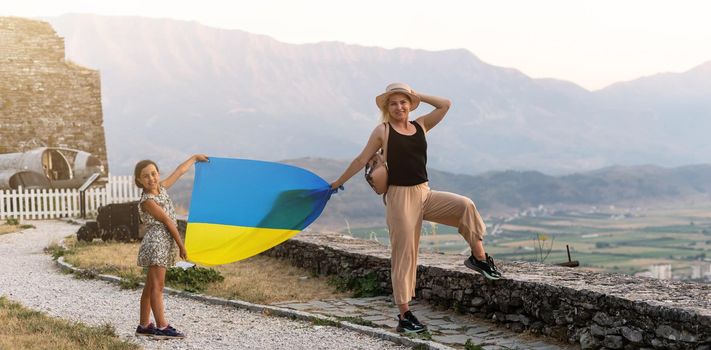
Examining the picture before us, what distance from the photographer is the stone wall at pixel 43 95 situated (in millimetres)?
31797

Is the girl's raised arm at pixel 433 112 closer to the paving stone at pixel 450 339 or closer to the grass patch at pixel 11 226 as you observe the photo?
the paving stone at pixel 450 339

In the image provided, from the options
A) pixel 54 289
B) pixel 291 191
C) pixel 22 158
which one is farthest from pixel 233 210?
pixel 22 158

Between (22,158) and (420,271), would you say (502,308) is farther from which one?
(22,158)

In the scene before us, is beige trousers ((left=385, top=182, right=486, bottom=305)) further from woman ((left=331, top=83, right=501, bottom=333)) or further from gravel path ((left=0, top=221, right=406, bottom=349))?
gravel path ((left=0, top=221, right=406, bottom=349))

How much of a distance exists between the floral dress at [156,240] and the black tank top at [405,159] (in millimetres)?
2187

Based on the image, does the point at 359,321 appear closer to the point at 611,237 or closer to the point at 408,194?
the point at 408,194

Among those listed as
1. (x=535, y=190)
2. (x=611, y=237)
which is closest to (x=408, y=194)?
(x=611, y=237)

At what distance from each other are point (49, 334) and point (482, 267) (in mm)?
4283

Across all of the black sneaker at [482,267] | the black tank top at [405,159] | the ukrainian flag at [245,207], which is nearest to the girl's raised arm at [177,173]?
the ukrainian flag at [245,207]

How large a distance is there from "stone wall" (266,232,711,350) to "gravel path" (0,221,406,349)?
1.40 metres

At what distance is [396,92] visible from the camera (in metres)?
7.60

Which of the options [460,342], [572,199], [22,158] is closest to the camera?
[460,342]

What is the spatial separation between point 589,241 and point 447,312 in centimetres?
9750

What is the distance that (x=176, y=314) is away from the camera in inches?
369
